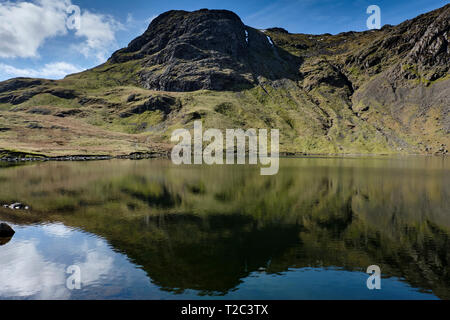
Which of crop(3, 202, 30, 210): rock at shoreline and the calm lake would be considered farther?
crop(3, 202, 30, 210): rock at shoreline

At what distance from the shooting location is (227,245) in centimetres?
3234

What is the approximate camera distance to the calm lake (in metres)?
23.3

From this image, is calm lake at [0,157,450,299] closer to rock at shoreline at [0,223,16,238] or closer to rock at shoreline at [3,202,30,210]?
rock at shoreline at [0,223,16,238]

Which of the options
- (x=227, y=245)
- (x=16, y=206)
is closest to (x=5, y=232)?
(x=16, y=206)

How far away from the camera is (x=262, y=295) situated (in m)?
22.2

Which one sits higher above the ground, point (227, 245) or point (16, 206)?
point (16, 206)

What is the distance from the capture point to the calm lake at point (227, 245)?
23.3 meters

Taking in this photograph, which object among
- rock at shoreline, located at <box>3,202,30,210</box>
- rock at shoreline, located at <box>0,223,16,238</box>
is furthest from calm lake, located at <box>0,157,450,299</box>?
rock at shoreline, located at <box>3,202,30,210</box>

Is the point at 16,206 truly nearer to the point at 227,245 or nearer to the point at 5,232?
the point at 5,232

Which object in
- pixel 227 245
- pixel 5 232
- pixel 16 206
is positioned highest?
pixel 16 206

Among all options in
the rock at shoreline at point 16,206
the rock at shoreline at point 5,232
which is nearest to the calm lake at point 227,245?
the rock at shoreline at point 5,232

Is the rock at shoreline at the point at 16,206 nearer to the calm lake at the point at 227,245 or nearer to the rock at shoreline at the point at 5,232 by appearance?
the calm lake at the point at 227,245
